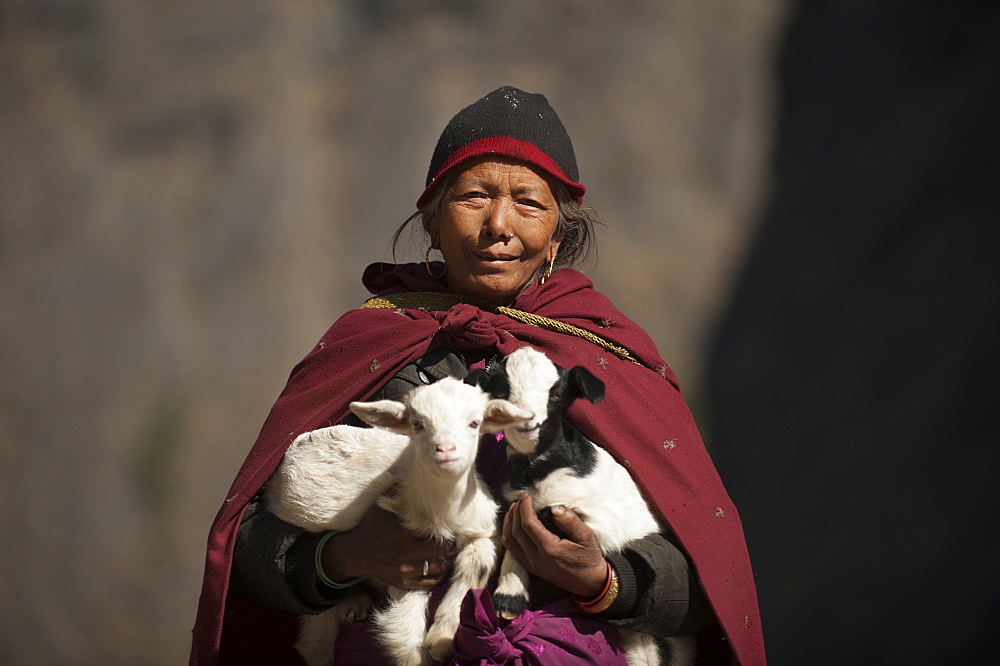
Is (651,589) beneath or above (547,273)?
beneath

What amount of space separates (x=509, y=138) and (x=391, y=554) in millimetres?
1187

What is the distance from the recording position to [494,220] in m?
2.59

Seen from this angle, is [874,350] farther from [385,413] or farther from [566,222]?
[385,413]

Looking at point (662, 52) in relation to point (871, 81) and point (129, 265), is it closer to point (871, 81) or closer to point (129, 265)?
point (871, 81)

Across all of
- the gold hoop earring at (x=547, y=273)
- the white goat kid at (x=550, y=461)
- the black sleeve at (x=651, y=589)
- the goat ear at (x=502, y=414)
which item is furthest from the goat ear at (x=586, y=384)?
the gold hoop earring at (x=547, y=273)

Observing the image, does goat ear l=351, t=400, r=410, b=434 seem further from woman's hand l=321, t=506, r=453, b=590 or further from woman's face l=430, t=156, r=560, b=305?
woman's face l=430, t=156, r=560, b=305

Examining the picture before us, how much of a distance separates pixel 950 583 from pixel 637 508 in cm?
286

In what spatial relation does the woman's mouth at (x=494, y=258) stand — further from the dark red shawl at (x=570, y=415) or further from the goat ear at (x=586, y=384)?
the goat ear at (x=586, y=384)

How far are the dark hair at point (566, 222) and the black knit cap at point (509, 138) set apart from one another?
0.08 feet

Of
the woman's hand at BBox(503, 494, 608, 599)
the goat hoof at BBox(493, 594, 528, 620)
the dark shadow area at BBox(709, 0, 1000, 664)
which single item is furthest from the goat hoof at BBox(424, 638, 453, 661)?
the dark shadow area at BBox(709, 0, 1000, 664)

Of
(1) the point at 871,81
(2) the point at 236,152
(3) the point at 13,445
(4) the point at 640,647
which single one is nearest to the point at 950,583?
(1) the point at 871,81

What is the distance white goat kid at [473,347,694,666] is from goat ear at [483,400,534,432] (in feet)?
0.16

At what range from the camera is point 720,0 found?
5113 millimetres

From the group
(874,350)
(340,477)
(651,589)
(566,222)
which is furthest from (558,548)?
(874,350)
